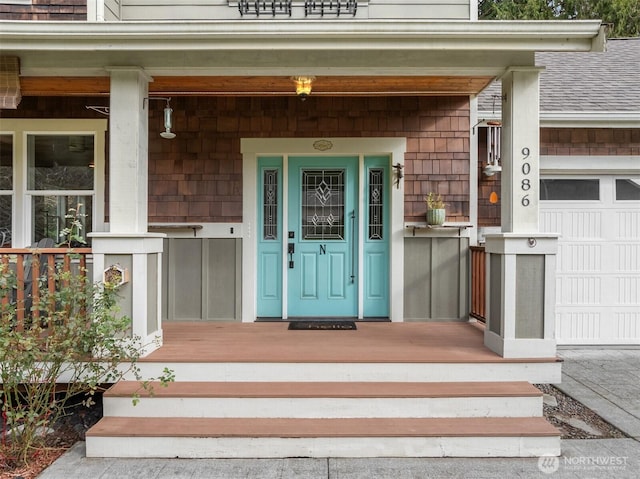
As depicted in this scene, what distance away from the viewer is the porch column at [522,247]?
3.45 metres

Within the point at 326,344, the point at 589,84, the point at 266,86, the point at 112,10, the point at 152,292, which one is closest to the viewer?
the point at 152,292

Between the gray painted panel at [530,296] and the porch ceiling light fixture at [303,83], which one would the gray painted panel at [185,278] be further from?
the gray painted panel at [530,296]

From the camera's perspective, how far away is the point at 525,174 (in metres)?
3.54

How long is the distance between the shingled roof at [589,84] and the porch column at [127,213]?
3582 millimetres

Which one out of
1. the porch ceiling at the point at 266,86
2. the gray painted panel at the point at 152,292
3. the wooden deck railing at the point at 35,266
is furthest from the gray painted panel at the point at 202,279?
the porch ceiling at the point at 266,86

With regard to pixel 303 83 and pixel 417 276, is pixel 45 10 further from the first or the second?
pixel 417 276

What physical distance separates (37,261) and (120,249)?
581 millimetres

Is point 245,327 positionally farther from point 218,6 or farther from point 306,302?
point 218,6

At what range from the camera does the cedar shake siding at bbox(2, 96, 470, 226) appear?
493cm

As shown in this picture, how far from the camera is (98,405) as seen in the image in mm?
3742

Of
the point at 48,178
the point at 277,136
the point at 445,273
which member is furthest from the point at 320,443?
the point at 48,178

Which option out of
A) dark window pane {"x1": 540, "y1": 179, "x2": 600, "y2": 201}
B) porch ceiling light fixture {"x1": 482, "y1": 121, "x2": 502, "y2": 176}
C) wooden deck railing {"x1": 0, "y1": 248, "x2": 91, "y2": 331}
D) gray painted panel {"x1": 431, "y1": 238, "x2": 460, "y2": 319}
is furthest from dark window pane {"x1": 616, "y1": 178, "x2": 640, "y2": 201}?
wooden deck railing {"x1": 0, "y1": 248, "x2": 91, "y2": 331}

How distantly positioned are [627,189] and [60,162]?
245 inches

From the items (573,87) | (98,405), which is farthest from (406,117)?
(98,405)
